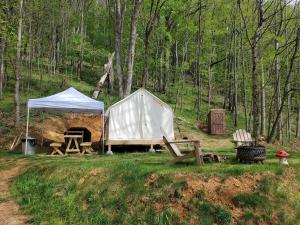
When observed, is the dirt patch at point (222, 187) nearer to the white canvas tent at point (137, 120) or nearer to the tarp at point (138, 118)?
the white canvas tent at point (137, 120)

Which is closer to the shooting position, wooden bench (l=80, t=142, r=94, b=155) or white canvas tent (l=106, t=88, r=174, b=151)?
wooden bench (l=80, t=142, r=94, b=155)

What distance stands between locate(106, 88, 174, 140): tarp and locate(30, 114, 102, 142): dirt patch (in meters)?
3.45

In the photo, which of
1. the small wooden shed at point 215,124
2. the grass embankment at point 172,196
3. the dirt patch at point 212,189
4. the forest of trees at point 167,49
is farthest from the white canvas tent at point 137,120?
the dirt patch at point 212,189

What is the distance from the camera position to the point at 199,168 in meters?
9.73

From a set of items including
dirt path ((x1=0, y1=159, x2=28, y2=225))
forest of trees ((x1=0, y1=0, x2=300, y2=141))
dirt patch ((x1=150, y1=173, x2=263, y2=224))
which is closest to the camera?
dirt patch ((x1=150, y1=173, x2=263, y2=224))

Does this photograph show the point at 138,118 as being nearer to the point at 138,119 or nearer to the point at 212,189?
the point at 138,119

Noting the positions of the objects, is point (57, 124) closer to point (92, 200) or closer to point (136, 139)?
point (136, 139)

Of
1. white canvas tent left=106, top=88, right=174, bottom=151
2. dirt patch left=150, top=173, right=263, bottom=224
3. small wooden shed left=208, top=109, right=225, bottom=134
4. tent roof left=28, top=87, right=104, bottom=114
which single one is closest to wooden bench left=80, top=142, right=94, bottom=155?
white canvas tent left=106, top=88, right=174, bottom=151

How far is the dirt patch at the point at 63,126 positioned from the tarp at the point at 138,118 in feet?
11.3

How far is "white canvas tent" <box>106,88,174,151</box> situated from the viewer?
57.9ft

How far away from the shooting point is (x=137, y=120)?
1816 cm

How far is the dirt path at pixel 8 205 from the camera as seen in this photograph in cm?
905

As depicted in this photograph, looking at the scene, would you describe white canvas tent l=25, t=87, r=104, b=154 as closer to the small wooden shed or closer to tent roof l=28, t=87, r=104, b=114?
tent roof l=28, t=87, r=104, b=114

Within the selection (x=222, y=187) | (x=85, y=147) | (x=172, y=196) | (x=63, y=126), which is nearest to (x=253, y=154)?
(x=222, y=187)
